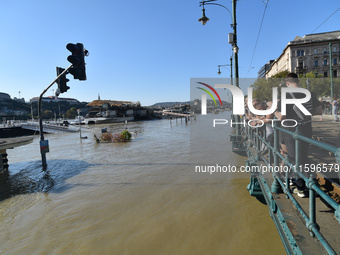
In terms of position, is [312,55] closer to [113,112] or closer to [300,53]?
[300,53]

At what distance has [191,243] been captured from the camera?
4.11 m

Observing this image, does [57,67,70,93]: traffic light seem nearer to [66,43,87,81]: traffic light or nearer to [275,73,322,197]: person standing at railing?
[66,43,87,81]: traffic light

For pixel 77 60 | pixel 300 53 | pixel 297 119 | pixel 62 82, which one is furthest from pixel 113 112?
pixel 297 119

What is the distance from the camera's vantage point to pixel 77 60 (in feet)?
28.0

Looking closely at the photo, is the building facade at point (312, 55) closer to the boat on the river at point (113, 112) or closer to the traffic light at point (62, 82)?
the boat on the river at point (113, 112)

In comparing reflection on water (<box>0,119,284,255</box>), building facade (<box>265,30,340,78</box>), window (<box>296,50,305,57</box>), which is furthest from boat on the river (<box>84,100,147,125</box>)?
reflection on water (<box>0,119,284,255</box>)

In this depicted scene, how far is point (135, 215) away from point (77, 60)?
634 centimetres

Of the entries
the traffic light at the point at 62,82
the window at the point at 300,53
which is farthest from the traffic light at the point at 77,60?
the window at the point at 300,53

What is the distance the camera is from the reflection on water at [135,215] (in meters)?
4.13

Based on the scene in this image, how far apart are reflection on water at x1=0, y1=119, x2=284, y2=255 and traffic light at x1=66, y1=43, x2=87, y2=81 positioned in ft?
13.4

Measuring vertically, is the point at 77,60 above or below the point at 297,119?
above

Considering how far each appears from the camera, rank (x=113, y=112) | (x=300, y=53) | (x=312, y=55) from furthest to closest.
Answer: (x=113, y=112)
(x=300, y=53)
(x=312, y=55)

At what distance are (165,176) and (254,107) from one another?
418 centimetres

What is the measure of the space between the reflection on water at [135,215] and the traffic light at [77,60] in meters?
4.10
